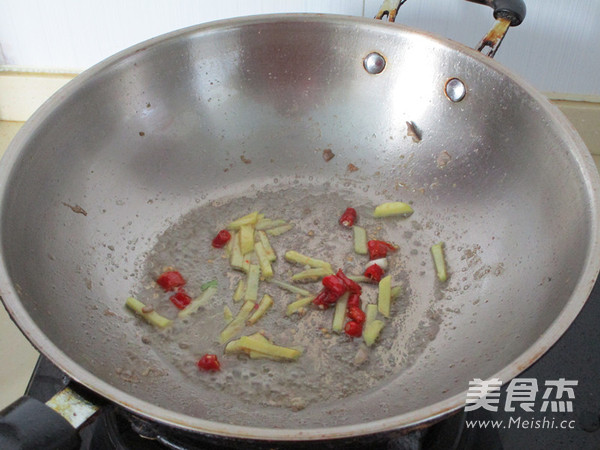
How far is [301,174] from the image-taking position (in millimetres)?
1267

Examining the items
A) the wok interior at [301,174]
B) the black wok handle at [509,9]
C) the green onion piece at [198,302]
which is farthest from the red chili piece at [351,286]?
the black wok handle at [509,9]

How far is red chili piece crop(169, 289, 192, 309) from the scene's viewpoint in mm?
1030

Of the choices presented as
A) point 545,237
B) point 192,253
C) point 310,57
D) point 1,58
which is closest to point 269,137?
point 310,57

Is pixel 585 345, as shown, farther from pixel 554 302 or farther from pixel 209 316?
pixel 209 316

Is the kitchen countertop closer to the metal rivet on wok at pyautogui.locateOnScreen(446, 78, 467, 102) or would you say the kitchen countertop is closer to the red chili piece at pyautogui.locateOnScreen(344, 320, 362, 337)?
the metal rivet on wok at pyautogui.locateOnScreen(446, 78, 467, 102)

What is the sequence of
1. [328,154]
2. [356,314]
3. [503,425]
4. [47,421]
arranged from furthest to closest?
[328,154] < [356,314] < [503,425] < [47,421]

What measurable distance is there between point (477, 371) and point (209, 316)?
0.43 metres

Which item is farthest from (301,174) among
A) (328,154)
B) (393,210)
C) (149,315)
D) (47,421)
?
(47,421)

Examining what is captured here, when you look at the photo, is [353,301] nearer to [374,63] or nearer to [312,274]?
[312,274]

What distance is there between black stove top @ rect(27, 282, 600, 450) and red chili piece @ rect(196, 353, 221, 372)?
0.15 metres

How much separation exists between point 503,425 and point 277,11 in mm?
900

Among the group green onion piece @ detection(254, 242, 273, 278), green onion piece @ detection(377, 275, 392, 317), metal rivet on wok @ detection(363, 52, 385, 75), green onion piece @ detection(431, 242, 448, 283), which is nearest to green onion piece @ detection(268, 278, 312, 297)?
green onion piece @ detection(254, 242, 273, 278)

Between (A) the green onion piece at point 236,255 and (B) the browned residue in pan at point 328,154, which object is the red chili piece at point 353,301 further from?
(B) the browned residue in pan at point 328,154

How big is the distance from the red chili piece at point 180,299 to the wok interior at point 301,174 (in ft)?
0.25
